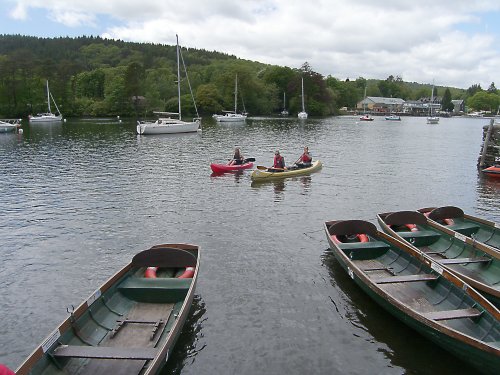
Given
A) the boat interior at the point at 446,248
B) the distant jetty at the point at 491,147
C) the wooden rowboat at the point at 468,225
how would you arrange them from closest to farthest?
the boat interior at the point at 446,248, the wooden rowboat at the point at 468,225, the distant jetty at the point at 491,147

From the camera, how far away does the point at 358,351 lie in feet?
33.4

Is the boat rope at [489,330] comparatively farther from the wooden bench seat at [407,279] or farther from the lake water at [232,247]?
the wooden bench seat at [407,279]

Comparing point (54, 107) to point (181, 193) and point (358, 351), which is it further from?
point (358, 351)

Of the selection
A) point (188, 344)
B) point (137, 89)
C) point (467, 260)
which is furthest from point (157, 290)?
point (137, 89)

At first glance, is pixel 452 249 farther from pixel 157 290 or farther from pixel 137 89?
pixel 137 89

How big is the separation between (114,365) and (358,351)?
569cm

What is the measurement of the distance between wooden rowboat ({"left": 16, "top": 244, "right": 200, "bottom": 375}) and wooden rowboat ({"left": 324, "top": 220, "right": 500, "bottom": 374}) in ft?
16.7

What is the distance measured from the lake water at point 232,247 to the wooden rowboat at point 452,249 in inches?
96.0

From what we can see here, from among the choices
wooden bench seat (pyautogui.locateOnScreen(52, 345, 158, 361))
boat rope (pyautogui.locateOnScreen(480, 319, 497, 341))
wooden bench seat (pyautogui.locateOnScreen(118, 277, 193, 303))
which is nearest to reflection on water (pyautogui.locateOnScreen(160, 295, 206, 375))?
wooden bench seat (pyautogui.locateOnScreen(118, 277, 193, 303))

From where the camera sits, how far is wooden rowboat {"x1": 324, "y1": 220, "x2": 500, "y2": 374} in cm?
868

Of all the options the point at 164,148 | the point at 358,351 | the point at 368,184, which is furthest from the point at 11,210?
the point at 164,148

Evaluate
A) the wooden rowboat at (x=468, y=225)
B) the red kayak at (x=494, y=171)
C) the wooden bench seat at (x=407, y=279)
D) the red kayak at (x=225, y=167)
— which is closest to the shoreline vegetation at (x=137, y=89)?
the red kayak at (x=225, y=167)

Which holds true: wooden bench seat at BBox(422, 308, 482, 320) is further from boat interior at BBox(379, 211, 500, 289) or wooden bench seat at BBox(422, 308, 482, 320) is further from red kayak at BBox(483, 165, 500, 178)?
red kayak at BBox(483, 165, 500, 178)

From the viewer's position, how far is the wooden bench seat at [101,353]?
8062 millimetres
